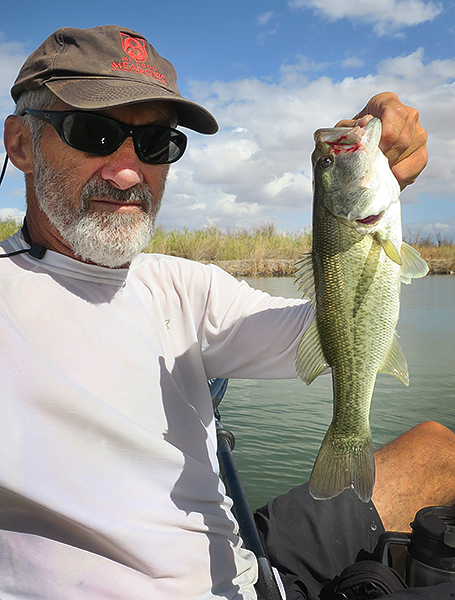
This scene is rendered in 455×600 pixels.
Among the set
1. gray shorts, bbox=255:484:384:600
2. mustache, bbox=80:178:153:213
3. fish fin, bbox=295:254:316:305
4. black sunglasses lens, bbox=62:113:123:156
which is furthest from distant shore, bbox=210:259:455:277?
fish fin, bbox=295:254:316:305

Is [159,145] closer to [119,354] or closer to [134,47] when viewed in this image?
[134,47]

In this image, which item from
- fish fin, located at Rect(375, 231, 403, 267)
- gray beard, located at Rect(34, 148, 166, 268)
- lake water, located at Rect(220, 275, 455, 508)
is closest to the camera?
fish fin, located at Rect(375, 231, 403, 267)

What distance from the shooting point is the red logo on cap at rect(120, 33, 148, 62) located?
199 centimetres

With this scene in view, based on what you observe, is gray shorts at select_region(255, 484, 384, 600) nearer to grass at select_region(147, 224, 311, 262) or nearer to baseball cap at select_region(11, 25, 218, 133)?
baseball cap at select_region(11, 25, 218, 133)

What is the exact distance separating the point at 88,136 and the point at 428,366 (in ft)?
25.2

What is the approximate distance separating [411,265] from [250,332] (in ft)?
2.57

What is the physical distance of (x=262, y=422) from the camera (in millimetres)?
5660

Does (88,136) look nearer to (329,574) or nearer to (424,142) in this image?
(424,142)

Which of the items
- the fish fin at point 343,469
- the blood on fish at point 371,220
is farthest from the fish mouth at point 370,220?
the fish fin at point 343,469

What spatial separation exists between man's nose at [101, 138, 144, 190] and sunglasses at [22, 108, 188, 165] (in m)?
0.02

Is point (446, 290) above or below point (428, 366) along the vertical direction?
above

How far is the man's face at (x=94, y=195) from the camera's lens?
6.31 feet

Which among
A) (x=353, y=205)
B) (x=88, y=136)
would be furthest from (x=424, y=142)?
(x=88, y=136)

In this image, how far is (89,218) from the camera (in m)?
1.96
